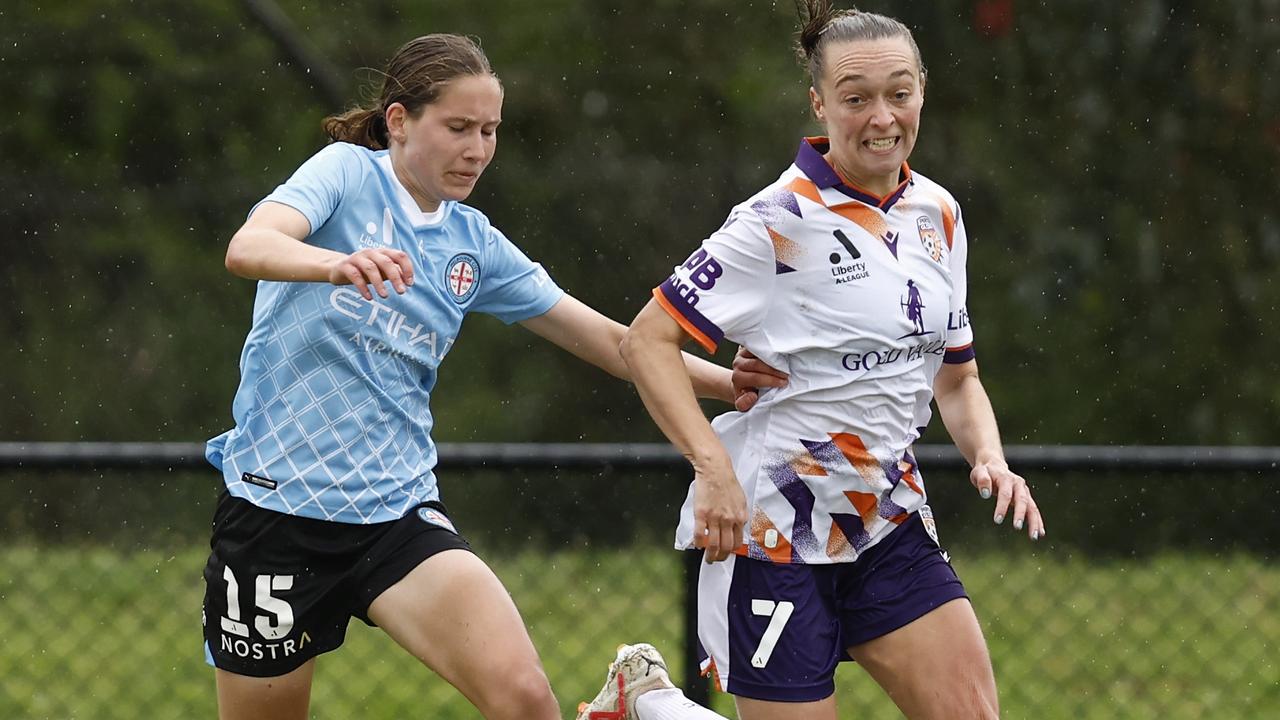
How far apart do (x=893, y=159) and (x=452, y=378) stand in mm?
5040

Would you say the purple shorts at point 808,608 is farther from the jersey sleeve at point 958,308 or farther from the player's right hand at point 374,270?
the player's right hand at point 374,270

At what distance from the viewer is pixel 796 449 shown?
3.45m

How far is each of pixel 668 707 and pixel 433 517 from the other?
33.2 inches

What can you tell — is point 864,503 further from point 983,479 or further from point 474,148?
point 474,148

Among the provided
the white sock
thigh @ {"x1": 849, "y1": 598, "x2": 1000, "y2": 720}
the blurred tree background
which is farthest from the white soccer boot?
the blurred tree background

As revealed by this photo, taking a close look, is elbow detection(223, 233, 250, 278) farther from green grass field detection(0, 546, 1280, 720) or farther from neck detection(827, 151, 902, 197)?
green grass field detection(0, 546, 1280, 720)

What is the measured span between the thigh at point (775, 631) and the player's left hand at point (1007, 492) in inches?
14.8

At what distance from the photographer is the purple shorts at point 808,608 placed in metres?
3.42

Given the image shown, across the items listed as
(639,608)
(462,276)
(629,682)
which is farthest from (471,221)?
(639,608)

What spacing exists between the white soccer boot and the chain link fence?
1.52ft

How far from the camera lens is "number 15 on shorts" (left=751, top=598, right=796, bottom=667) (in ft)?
11.2

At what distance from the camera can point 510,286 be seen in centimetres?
385

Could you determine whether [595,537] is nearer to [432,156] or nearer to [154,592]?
[154,592]

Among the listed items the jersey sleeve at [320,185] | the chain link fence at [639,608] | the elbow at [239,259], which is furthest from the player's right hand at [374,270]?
the chain link fence at [639,608]
